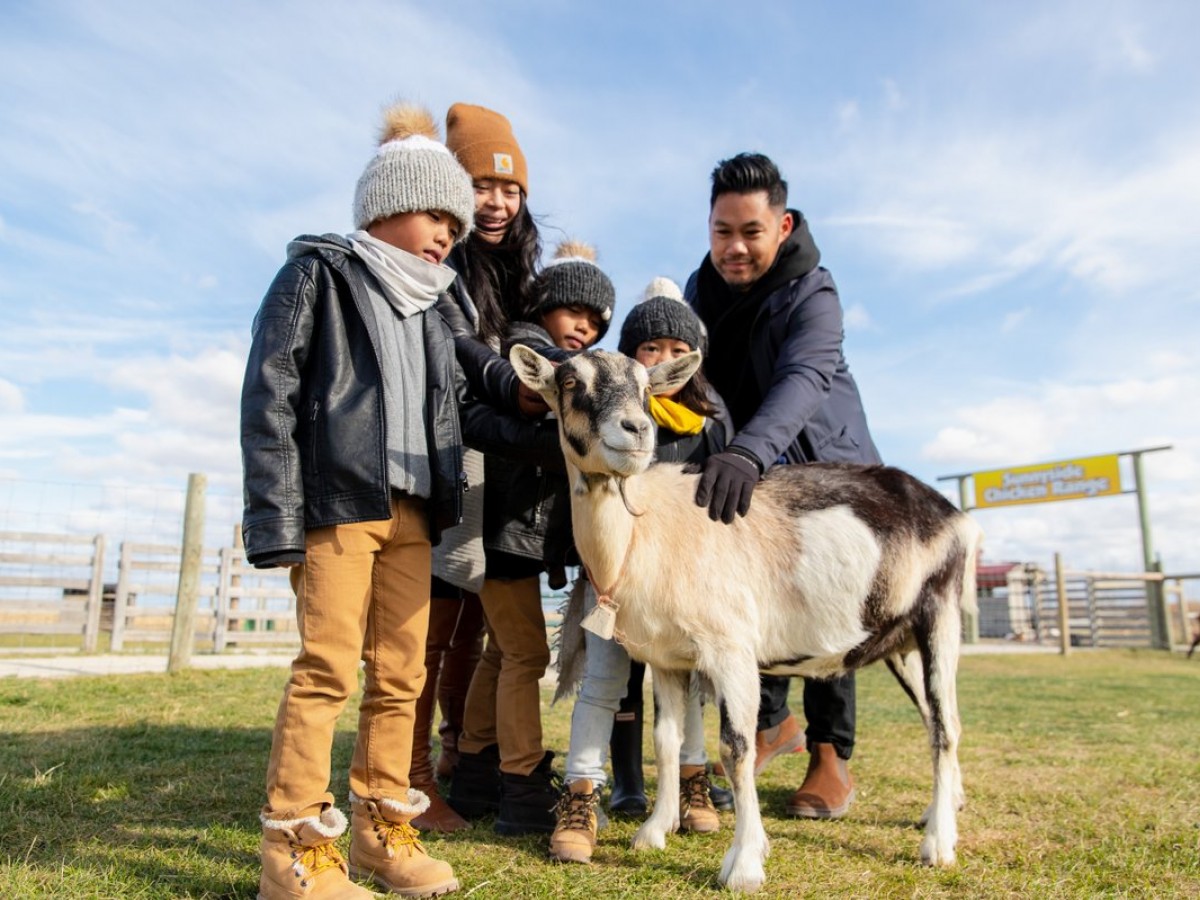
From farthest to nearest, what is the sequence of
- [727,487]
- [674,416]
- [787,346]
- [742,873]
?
[787,346]
[674,416]
[727,487]
[742,873]

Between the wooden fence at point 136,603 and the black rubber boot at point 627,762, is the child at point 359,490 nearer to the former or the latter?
the black rubber boot at point 627,762

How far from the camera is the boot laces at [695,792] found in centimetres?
421

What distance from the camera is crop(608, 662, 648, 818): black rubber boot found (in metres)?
4.48

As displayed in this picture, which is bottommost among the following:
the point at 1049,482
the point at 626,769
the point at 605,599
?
the point at 626,769

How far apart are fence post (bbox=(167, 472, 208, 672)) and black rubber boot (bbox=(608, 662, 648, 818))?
7.85 metres

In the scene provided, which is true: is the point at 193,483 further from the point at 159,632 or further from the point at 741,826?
the point at 741,826

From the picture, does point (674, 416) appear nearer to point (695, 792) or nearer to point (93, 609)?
point (695, 792)

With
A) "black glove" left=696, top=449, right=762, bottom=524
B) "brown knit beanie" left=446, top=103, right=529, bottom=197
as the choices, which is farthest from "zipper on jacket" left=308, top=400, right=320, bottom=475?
"brown knit beanie" left=446, top=103, right=529, bottom=197

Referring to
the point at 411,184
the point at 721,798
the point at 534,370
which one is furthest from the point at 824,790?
the point at 411,184

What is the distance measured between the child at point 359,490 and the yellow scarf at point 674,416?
932 mm

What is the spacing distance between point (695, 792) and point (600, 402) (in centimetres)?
206

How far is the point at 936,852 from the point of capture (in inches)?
144

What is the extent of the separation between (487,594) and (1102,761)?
4.69m

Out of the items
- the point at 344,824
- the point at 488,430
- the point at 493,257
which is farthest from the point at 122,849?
the point at 493,257
